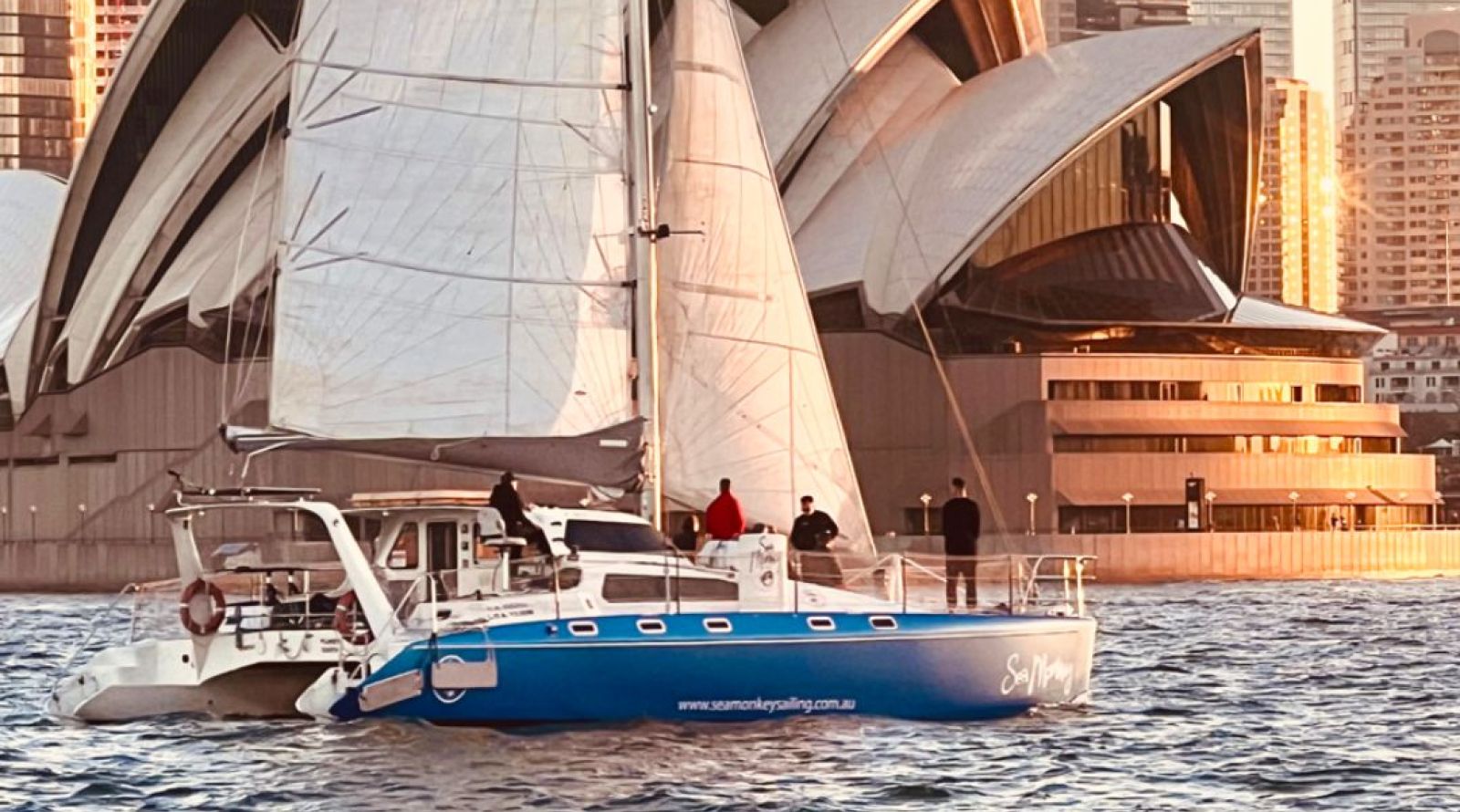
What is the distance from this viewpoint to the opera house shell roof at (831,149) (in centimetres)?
7544

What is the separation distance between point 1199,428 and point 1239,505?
241 centimetres

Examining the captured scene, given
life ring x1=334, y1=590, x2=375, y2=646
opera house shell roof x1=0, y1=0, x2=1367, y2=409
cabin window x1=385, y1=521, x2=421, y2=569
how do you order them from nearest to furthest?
life ring x1=334, y1=590, x2=375, y2=646
cabin window x1=385, y1=521, x2=421, y2=569
opera house shell roof x1=0, y1=0, x2=1367, y2=409

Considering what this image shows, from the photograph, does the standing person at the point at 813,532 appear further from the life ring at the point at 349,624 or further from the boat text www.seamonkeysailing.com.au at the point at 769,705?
the life ring at the point at 349,624

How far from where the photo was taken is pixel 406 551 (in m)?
29.4

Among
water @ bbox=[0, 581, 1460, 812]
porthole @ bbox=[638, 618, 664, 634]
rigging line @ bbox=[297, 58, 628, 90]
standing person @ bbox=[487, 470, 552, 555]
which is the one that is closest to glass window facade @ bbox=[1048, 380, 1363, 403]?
water @ bbox=[0, 581, 1460, 812]

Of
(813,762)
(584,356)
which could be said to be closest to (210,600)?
(584,356)

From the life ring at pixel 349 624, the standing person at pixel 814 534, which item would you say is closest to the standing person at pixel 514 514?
the life ring at pixel 349 624

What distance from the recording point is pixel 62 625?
52094 mm

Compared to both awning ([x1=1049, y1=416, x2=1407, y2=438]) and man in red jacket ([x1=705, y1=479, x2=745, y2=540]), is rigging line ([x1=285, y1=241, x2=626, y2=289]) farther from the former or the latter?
awning ([x1=1049, y1=416, x2=1407, y2=438])

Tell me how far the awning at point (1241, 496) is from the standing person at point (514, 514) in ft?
168

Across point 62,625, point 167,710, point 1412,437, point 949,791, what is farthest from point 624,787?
point 1412,437

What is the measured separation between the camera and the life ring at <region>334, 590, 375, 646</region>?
27422 mm

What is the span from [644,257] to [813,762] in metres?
6.98

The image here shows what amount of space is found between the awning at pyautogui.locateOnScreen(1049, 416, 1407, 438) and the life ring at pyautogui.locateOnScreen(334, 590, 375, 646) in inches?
2022
